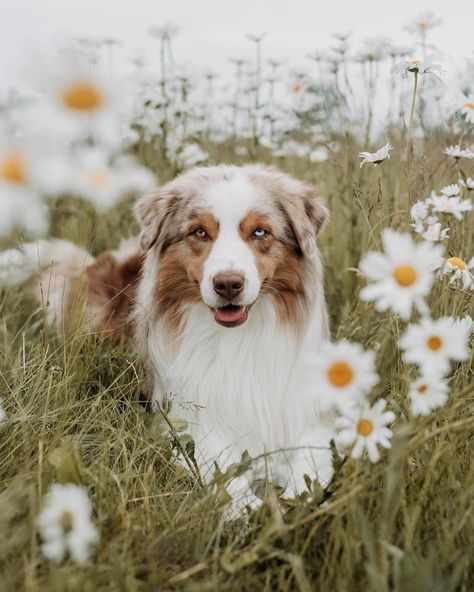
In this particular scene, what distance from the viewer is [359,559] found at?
187 cm

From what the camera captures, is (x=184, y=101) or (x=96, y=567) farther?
(x=184, y=101)

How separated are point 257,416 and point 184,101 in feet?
10.1

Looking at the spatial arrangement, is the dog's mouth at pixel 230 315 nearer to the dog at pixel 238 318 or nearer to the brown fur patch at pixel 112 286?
the dog at pixel 238 318

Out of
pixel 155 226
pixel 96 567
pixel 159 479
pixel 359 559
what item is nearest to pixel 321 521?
pixel 359 559

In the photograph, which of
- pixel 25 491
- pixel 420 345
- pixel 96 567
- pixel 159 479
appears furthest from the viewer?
pixel 159 479

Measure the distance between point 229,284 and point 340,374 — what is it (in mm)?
1253

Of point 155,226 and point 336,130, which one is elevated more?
point 336,130

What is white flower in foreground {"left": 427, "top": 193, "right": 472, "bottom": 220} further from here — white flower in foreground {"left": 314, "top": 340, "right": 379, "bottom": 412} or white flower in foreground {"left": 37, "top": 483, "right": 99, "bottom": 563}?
white flower in foreground {"left": 37, "top": 483, "right": 99, "bottom": 563}

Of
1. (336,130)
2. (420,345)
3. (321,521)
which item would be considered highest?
(336,130)

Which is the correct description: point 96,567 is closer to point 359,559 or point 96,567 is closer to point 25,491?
point 25,491

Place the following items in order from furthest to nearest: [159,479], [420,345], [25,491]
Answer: [159,479], [25,491], [420,345]

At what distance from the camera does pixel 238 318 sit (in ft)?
9.86

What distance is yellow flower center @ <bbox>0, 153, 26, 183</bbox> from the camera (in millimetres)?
1265

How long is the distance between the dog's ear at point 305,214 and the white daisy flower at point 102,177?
1906mm
